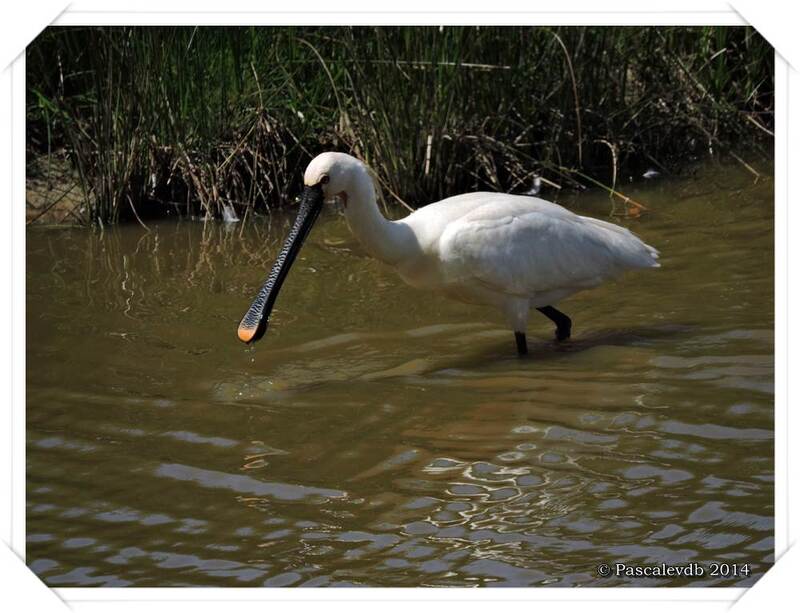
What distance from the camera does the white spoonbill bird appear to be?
21.4ft

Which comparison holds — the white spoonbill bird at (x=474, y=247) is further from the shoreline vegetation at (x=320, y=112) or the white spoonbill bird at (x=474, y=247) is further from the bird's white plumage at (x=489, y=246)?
the shoreline vegetation at (x=320, y=112)

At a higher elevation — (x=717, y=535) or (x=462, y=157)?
(x=462, y=157)

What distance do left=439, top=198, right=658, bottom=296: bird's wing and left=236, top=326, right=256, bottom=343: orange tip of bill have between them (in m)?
1.05

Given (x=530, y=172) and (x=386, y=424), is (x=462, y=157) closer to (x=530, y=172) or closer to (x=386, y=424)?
(x=530, y=172)

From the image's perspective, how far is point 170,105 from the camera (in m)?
9.25

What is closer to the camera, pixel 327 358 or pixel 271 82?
pixel 327 358

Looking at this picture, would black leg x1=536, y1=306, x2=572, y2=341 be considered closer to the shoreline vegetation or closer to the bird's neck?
the bird's neck

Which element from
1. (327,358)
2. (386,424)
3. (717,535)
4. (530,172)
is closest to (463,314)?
(327,358)

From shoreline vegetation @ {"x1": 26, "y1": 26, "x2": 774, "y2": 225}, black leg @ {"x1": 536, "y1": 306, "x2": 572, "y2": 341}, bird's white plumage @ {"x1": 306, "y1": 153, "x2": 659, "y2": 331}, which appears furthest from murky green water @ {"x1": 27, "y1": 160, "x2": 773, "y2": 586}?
shoreline vegetation @ {"x1": 26, "y1": 26, "x2": 774, "y2": 225}

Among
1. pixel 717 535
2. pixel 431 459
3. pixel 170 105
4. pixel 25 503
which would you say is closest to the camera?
pixel 717 535

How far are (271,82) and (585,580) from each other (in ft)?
20.6

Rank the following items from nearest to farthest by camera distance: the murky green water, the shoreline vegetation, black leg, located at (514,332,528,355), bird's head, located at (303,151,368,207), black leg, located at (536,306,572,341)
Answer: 1. the murky green water
2. bird's head, located at (303,151,368,207)
3. black leg, located at (514,332,528,355)
4. black leg, located at (536,306,572,341)
5. the shoreline vegetation

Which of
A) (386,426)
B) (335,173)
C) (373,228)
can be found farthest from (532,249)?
(386,426)

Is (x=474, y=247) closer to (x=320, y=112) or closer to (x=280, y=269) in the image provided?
(x=280, y=269)
